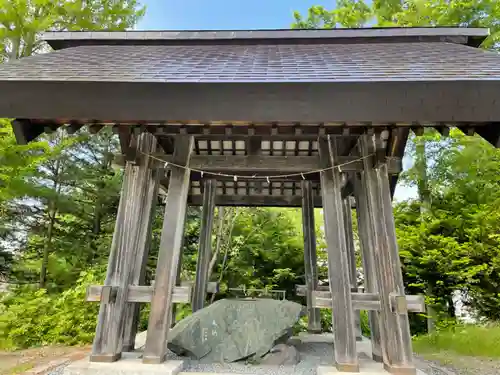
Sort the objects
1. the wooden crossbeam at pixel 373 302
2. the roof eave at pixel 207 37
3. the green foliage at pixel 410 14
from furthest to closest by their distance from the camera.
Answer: the green foliage at pixel 410 14 < the roof eave at pixel 207 37 < the wooden crossbeam at pixel 373 302

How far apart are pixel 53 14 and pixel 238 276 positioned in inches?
346

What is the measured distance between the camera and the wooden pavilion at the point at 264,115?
9.43 ft

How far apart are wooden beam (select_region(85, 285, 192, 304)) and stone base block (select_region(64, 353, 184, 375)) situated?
2.08 feet

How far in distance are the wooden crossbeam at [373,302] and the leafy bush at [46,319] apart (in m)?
5.71

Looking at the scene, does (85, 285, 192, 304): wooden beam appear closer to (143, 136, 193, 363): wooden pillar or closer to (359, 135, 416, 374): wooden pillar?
(143, 136, 193, 363): wooden pillar

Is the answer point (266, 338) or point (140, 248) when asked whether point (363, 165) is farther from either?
point (140, 248)

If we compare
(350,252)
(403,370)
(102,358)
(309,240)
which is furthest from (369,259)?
(102,358)

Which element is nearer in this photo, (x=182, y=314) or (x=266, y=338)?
(x=266, y=338)

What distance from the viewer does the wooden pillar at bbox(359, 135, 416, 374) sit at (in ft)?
11.2

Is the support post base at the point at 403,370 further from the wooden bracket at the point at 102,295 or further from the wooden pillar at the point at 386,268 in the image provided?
the wooden bracket at the point at 102,295

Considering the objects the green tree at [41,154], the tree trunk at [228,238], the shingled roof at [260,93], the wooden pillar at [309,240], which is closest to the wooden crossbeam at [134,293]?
the shingled roof at [260,93]

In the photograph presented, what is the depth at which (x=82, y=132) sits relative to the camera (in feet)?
30.0

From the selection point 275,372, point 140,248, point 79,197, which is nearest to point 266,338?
point 275,372

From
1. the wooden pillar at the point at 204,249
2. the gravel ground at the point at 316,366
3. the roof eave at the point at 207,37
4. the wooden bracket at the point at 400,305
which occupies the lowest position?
the gravel ground at the point at 316,366
